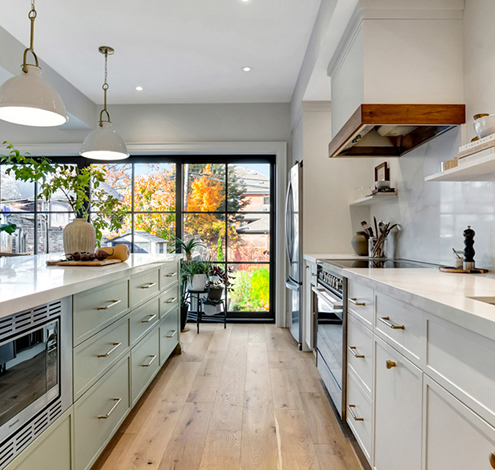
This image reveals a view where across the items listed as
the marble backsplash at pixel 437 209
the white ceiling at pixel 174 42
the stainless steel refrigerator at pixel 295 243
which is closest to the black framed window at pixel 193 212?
the stainless steel refrigerator at pixel 295 243

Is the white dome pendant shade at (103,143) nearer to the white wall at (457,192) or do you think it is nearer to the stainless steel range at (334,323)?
the stainless steel range at (334,323)

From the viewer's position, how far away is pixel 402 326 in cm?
124

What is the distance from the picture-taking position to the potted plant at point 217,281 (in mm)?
4082

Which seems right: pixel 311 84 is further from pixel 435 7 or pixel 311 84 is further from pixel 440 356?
pixel 440 356

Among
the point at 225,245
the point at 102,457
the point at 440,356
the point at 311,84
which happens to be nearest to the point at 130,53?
the point at 311,84

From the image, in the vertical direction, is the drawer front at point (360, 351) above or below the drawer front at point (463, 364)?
below

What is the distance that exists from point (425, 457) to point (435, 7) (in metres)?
2.08

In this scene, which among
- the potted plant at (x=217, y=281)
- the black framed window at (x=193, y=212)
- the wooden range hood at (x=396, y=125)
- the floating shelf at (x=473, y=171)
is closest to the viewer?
the floating shelf at (x=473, y=171)

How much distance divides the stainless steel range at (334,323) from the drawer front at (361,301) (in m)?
0.08

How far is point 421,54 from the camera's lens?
193 cm

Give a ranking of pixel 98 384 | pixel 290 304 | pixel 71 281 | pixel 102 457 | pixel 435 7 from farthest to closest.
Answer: pixel 290 304
pixel 435 7
pixel 102 457
pixel 98 384
pixel 71 281

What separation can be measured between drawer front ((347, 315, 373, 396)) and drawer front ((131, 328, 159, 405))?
1.17 meters

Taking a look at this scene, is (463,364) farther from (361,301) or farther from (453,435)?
(361,301)

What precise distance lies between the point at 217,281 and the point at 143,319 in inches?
85.8
